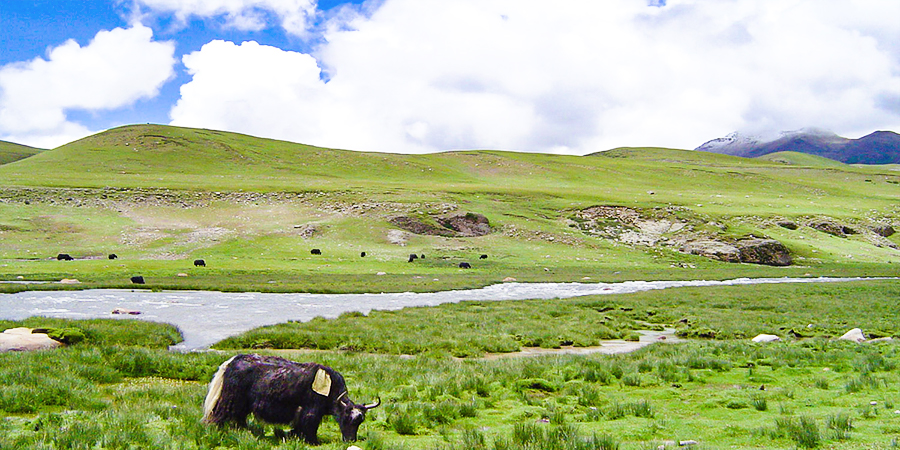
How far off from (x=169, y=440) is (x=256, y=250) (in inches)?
2246

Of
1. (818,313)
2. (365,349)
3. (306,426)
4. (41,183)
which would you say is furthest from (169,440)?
(41,183)

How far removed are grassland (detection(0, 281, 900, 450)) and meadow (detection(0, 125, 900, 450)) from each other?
Result: 66 mm

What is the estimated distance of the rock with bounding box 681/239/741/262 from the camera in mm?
69562

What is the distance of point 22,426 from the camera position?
7.87m

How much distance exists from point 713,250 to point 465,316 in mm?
56424

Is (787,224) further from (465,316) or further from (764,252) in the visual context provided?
(465,316)

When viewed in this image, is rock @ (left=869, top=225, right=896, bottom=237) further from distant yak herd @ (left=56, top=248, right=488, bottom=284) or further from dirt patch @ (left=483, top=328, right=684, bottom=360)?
dirt patch @ (left=483, top=328, right=684, bottom=360)

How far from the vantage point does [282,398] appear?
7.77 m

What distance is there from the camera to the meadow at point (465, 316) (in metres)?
8.80

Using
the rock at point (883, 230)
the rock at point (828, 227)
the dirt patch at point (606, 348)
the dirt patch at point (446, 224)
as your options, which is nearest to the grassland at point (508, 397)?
the dirt patch at point (606, 348)

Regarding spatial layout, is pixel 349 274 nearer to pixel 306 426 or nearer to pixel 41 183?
pixel 306 426

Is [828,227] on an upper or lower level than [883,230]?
upper

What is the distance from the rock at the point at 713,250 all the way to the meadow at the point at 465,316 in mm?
1392

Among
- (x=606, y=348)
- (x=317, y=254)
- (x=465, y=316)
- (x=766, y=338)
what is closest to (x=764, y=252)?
(x=317, y=254)
